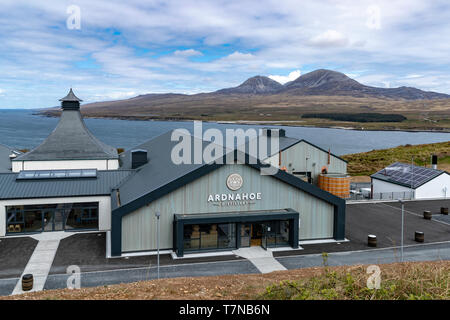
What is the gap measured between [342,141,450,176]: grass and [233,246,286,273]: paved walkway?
51.9 m

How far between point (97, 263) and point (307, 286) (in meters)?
16.6

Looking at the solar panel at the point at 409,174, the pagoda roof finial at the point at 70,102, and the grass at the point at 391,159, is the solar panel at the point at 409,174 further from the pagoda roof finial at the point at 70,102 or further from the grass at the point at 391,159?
the pagoda roof finial at the point at 70,102

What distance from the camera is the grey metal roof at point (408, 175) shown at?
4681 centimetres

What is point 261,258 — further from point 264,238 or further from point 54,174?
point 54,174

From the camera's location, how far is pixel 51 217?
3186cm

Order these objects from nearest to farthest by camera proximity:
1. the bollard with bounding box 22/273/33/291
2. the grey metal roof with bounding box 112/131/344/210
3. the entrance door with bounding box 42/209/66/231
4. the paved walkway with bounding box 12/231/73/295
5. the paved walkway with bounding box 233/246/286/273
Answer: the bollard with bounding box 22/273/33/291, the paved walkway with bounding box 12/231/73/295, the paved walkway with bounding box 233/246/286/273, the grey metal roof with bounding box 112/131/344/210, the entrance door with bounding box 42/209/66/231

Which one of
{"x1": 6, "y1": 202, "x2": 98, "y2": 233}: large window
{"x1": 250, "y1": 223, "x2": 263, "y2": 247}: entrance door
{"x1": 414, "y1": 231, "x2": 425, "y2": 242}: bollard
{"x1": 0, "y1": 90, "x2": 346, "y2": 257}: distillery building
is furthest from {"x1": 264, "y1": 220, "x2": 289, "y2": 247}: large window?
{"x1": 6, "y1": 202, "x2": 98, "y2": 233}: large window

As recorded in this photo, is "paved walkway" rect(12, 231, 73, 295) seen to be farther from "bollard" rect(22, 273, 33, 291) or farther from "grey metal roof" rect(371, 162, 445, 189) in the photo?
"grey metal roof" rect(371, 162, 445, 189)

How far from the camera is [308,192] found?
96.8ft

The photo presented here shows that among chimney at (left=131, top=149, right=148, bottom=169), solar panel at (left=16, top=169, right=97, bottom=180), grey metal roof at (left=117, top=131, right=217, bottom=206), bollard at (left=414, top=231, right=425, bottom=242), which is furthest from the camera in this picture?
chimney at (left=131, top=149, right=148, bottom=169)

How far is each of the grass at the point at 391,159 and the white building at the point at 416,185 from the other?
2440cm

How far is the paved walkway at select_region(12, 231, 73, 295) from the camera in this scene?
70.2 feet

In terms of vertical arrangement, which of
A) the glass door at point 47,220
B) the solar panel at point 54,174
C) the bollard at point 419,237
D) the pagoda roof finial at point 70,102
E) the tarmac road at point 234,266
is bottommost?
the tarmac road at point 234,266

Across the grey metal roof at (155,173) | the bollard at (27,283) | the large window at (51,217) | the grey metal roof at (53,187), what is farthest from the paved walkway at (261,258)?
the large window at (51,217)
